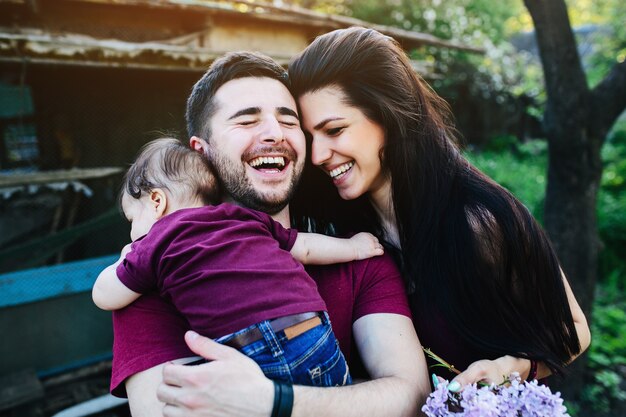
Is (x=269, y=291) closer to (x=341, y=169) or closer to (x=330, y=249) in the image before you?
(x=330, y=249)

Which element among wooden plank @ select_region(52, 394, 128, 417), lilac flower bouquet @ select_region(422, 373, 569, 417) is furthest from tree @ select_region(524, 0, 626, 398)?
wooden plank @ select_region(52, 394, 128, 417)

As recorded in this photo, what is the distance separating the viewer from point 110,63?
4.20m

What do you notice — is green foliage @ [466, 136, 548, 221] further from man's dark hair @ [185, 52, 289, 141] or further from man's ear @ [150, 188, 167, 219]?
man's ear @ [150, 188, 167, 219]

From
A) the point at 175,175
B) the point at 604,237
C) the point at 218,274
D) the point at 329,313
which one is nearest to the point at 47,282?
the point at 175,175

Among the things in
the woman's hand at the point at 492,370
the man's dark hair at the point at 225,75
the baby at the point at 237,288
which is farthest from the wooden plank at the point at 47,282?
the woman's hand at the point at 492,370

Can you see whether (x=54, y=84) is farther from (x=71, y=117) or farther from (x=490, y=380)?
(x=490, y=380)

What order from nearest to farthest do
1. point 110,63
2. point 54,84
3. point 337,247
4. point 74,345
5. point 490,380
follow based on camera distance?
point 490,380
point 337,247
point 110,63
point 74,345
point 54,84

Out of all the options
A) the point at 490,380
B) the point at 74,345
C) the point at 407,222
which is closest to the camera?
the point at 490,380

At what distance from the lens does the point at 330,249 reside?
1905 mm

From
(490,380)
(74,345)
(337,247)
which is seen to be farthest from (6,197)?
(490,380)

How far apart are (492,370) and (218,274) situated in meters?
0.97

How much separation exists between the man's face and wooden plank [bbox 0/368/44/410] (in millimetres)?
3546

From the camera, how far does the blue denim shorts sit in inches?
58.6

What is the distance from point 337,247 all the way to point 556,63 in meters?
3.45
